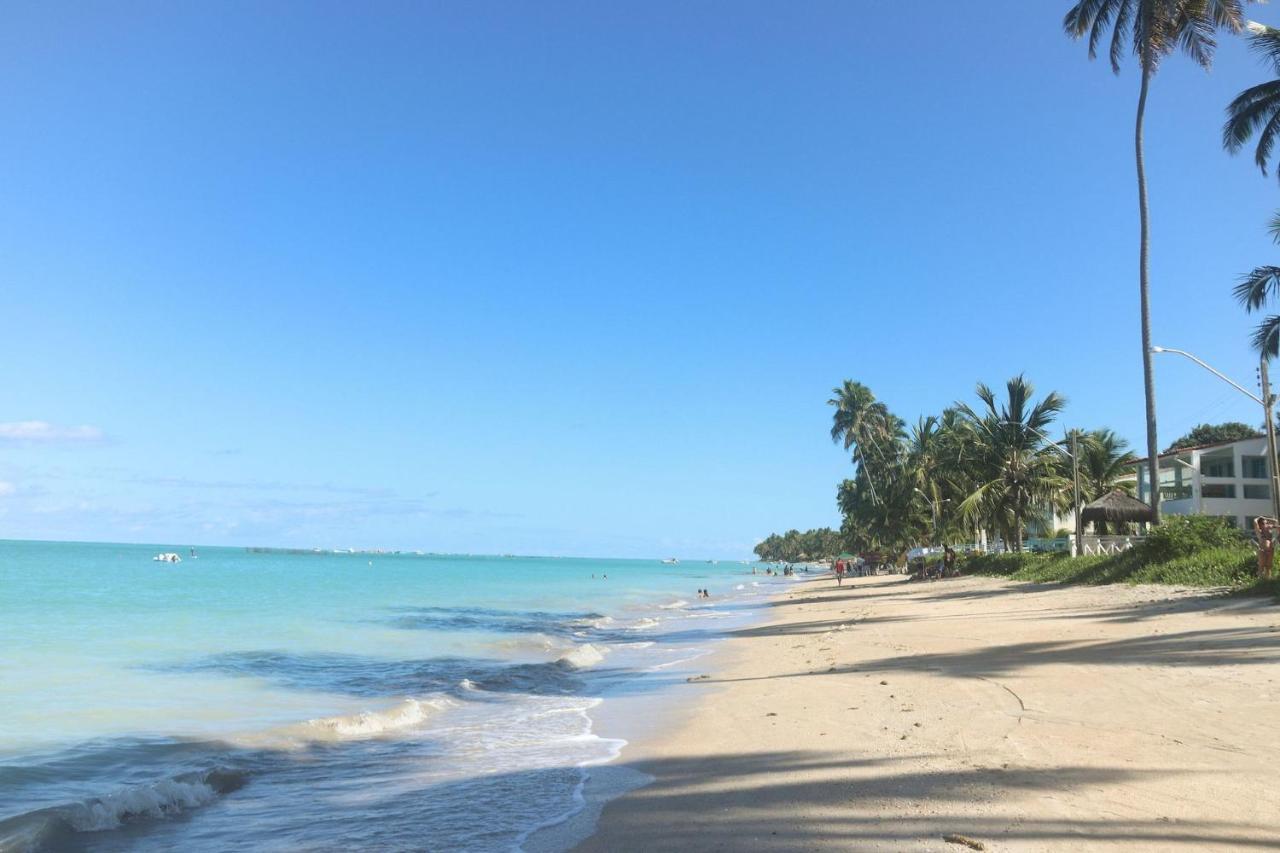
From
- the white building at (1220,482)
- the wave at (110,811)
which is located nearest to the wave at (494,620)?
the wave at (110,811)

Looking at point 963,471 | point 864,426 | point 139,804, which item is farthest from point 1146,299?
point 864,426

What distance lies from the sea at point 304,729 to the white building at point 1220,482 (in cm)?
2942

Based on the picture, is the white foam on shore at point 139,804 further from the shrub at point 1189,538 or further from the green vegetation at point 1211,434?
the green vegetation at point 1211,434

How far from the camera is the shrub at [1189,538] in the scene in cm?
1998

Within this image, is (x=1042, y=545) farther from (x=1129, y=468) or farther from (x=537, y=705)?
(x=537, y=705)

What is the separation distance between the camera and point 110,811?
7168 millimetres

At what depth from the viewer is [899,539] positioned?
197 ft

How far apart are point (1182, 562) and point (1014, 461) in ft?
51.9

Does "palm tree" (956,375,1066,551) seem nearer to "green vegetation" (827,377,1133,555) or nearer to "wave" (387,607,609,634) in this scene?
"green vegetation" (827,377,1133,555)

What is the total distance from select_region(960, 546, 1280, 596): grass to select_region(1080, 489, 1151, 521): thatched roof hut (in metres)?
2.86

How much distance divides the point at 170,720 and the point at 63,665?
6.62 meters

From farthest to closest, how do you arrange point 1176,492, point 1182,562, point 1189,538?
1. point 1176,492
2. point 1189,538
3. point 1182,562

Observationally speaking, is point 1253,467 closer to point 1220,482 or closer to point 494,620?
point 1220,482

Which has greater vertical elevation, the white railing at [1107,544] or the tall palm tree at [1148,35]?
the tall palm tree at [1148,35]
